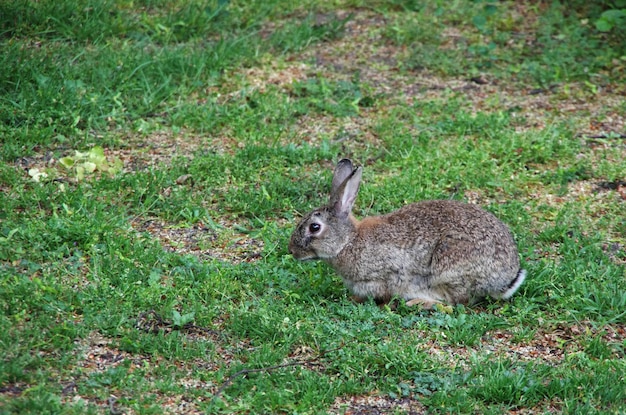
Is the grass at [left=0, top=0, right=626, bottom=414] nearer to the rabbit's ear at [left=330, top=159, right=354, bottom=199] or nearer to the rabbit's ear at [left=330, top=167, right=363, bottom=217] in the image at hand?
the rabbit's ear at [left=330, top=167, right=363, bottom=217]

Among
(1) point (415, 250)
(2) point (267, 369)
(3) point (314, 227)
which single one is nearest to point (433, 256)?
(1) point (415, 250)

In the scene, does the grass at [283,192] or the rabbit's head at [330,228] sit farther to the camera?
the rabbit's head at [330,228]

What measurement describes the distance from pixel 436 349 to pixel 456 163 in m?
2.61

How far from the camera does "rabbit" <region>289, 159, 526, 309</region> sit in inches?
240

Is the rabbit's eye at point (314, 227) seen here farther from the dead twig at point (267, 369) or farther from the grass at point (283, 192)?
the dead twig at point (267, 369)

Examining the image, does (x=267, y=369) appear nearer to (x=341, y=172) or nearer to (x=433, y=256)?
(x=433, y=256)

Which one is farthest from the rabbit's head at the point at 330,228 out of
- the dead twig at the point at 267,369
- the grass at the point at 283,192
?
the dead twig at the point at 267,369

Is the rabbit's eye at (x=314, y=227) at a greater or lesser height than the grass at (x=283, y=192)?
greater

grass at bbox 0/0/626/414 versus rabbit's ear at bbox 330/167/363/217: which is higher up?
rabbit's ear at bbox 330/167/363/217

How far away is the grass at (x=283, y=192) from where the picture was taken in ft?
16.8

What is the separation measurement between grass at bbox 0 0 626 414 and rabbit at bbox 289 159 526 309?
186 mm

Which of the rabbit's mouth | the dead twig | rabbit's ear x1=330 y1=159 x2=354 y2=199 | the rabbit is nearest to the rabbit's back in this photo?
the rabbit

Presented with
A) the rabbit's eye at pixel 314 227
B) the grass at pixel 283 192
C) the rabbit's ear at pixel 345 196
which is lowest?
the grass at pixel 283 192

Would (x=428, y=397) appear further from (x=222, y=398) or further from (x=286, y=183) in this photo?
(x=286, y=183)
